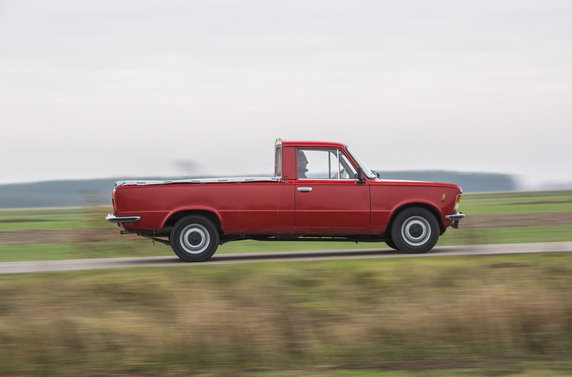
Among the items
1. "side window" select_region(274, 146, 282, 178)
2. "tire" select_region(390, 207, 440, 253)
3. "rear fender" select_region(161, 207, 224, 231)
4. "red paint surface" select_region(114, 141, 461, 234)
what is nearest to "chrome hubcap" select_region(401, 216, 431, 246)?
"tire" select_region(390, 207, 440, 253)

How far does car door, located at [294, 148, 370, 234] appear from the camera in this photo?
13297mm

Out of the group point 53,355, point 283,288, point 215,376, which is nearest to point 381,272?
point 283,288

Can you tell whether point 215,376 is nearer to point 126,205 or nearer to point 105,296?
point 105,296

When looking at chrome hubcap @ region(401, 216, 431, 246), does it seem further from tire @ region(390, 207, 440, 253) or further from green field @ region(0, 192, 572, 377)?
green field @ region(0, 192, 572, 377)

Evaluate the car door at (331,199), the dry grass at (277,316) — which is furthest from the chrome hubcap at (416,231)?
Answer: the dry grass at (277,316)

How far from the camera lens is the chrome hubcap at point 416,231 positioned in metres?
13.7

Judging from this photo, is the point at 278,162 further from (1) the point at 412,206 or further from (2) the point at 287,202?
(1) the point at 412,206

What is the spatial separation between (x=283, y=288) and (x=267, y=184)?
2245mm

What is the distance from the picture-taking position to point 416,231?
1378cm

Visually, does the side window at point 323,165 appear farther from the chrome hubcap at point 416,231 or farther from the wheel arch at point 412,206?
the chrome hubcap at point 416,231

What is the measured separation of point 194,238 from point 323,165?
2559 millimetres

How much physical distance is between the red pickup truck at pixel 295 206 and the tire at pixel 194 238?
0.02 metres

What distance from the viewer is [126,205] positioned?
1311cm

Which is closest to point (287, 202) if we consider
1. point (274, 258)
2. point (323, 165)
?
point (323, 165)
